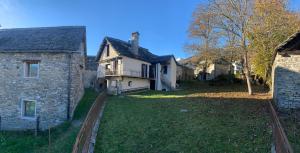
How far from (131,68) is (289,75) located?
1704 cm

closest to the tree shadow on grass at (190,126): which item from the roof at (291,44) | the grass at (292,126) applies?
the grass at (292,126)

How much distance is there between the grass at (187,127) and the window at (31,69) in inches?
237

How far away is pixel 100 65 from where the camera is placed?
31.7 m

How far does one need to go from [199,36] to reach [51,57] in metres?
23.7

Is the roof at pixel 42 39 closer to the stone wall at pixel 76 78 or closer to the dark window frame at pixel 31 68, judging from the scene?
the dark window frame at pixel 31 68

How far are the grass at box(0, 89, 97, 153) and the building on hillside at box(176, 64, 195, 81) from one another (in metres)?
24.0

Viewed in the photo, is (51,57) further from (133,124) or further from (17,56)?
(133,124)

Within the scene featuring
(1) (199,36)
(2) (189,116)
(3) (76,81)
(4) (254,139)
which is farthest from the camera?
(1) (199,36)

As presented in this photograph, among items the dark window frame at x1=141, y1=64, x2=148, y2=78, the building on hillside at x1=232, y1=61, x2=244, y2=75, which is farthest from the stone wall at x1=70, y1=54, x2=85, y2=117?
the building on hillside at x1=232, y1=61, x2=244, y2=75

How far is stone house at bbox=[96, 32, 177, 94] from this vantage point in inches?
1124

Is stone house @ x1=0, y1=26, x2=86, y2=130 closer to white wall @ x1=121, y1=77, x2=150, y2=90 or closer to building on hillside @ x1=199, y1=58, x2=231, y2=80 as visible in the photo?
white wall @ x1=121, y1=77, x2=150, y2=90

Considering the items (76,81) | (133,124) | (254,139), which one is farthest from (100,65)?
(254,139)

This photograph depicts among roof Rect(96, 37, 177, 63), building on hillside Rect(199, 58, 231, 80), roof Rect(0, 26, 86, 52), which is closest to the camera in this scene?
roof Rect(0, 26, 86, 52)

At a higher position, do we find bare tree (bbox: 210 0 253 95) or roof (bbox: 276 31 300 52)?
bare tree (bbox: 210 0 253 95)
